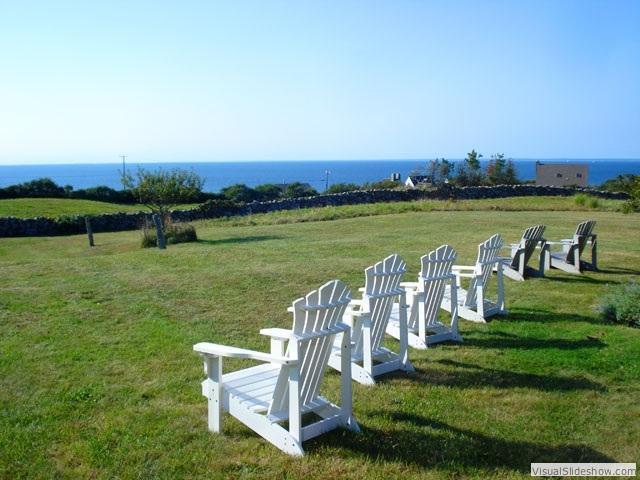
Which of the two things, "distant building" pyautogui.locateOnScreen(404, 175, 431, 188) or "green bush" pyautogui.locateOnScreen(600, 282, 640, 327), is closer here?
"green bush" pyautogui.locateOnScreen(600, 282, 640, 327)

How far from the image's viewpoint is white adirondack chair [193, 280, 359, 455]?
3697mm

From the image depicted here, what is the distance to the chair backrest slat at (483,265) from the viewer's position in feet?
23.5

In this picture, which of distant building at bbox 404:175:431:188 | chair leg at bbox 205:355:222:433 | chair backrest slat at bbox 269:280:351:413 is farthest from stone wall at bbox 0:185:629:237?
chair backrest slat at bbox 269:280:351:413

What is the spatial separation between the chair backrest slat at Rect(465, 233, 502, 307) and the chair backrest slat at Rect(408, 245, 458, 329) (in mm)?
965

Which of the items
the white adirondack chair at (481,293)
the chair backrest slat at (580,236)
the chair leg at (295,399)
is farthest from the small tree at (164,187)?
the chair leg at (295,399)

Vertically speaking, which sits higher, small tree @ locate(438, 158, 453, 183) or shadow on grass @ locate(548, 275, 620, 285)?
small tree @ locate(438, 158, 453, 183)

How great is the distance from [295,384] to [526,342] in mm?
3645

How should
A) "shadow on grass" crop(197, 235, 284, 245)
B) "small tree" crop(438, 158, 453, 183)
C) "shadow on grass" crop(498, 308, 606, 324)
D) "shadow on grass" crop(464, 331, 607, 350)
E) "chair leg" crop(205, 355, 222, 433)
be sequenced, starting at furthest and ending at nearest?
1. "small tree" crop(438, 158, 453, 183)
2. "shadow on grass" crop(197, 235, 284, 245)
3. "shadow on grass" crop(498, 308, 606, 324)
4. "shadow on grass" crop(464, 331, 607, 350)
5. "chair leg" crop(205, 355, 222, 433)

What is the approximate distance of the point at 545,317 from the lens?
7527 mm

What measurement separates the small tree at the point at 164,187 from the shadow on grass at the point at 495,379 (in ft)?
47.3

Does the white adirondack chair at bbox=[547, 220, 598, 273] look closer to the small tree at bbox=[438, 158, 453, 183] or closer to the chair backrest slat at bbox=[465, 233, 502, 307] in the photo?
the chair backrest slat at bbox=[465, 233, 502, 307]

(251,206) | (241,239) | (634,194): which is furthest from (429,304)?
(251,206)

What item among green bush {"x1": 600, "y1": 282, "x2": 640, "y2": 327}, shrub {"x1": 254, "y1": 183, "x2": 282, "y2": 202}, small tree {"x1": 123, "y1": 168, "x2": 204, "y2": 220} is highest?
small tree {"x1": 123, "y1": 168, "x2": 204, "y2": 220}

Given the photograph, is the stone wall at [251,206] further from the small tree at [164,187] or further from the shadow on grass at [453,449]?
the shadow on grass at [453,449]
